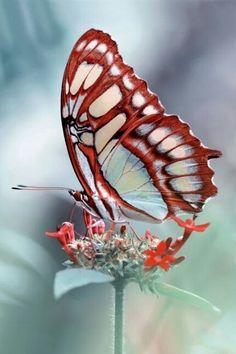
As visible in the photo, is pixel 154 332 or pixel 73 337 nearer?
pixel 154 332

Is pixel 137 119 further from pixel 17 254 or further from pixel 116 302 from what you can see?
pixel 17 254

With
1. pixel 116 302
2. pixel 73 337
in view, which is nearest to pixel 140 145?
pixel 116 302

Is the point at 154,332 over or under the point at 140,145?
under

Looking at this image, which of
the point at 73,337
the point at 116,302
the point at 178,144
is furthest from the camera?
the point at 73,337

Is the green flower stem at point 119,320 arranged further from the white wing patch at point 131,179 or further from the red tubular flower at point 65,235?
the white wing patch at point 131,179

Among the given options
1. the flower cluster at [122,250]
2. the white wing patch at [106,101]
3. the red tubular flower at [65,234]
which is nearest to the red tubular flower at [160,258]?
the flower cluster at [122,250]

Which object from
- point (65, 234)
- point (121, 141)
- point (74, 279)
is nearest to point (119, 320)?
point (74, 279)

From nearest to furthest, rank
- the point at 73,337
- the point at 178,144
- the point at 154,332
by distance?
the point at 178,144
the point at 154,332
the point at 73,337
